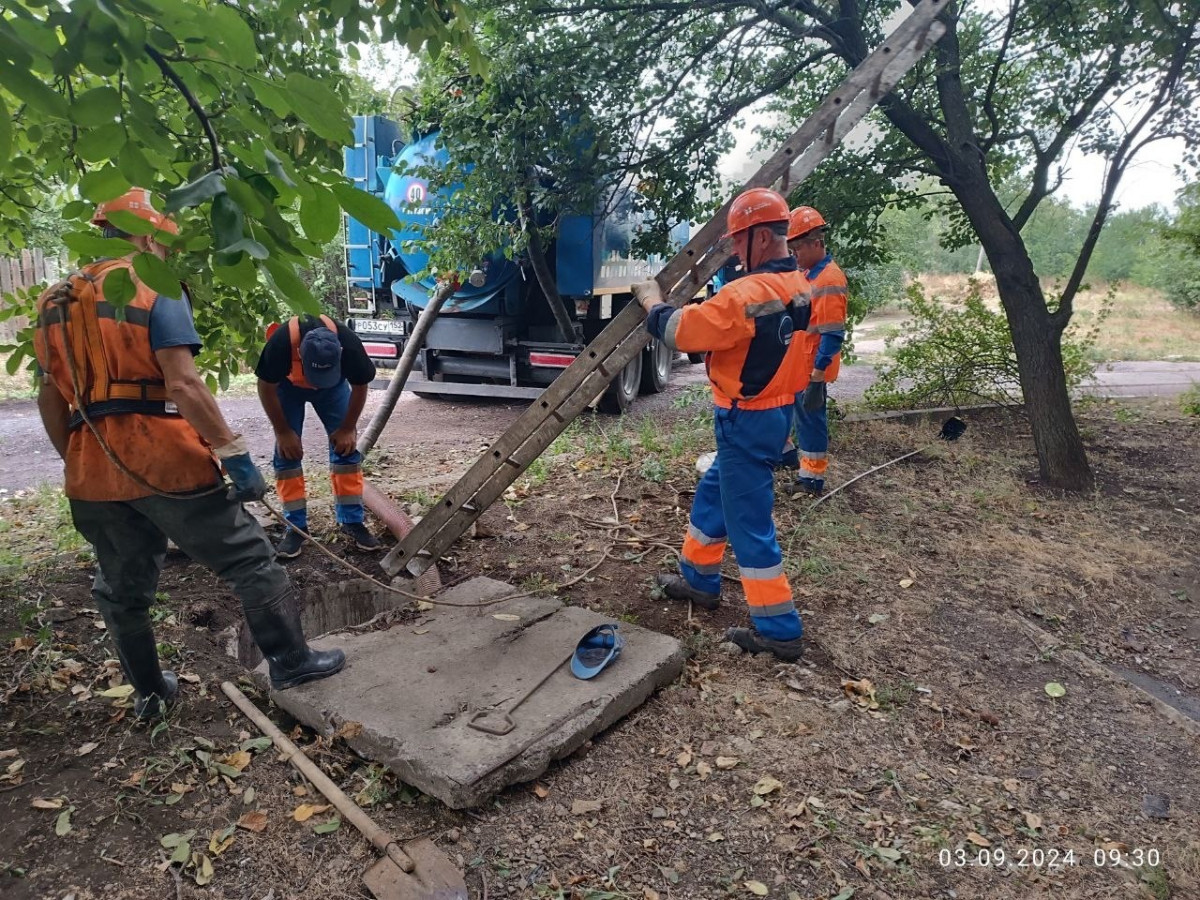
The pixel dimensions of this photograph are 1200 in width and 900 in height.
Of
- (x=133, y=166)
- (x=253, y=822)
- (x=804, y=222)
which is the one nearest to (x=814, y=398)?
(x=804, y=222)

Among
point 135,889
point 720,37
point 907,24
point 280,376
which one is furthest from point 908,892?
point 720,37

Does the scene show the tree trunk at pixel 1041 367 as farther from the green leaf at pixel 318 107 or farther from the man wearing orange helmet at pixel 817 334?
the green leaf at pixel 318 107

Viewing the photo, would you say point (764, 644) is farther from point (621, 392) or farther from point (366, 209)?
point (621, 392)

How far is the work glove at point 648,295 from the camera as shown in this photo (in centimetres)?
356

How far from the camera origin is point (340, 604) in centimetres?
462

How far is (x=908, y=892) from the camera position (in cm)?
224

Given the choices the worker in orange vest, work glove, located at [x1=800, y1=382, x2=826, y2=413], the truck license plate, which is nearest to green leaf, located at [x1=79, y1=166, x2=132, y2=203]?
the worker in orange vest

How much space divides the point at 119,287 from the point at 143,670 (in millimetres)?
2154

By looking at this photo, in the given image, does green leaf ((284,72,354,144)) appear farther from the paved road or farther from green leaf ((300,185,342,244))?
the paved road

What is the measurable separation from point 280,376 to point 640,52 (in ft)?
11.1

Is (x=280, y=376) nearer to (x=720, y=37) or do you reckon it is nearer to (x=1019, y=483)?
(x=720, y=37)

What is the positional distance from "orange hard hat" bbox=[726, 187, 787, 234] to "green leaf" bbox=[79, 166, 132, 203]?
2603mm

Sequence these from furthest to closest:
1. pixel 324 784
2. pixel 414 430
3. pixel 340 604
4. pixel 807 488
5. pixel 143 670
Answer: pixel 414 430
pixel 807 488
pixel 340 604
pixel 143 670
pixel 324 784

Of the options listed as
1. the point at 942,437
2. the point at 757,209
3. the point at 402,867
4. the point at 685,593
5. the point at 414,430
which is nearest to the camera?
the point at 402,867
